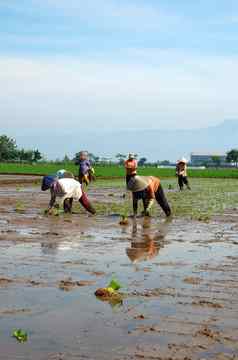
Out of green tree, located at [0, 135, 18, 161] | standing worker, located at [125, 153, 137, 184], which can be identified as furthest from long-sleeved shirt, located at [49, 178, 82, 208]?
green tree, located at [0, 135, 18, 161]

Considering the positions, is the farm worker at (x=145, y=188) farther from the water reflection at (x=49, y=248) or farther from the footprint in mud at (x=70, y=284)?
the footprint in mud at (x=70, y=284)

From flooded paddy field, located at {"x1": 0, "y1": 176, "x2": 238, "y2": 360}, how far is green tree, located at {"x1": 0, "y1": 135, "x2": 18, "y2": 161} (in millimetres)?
89673

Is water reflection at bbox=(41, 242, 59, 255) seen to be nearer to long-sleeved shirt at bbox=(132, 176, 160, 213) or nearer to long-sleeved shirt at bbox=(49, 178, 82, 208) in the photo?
long-sleeved shirt at bbox=(49, 178, 82, 208)

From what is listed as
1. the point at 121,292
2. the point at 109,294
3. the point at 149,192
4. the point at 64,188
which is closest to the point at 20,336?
the point at 109,294

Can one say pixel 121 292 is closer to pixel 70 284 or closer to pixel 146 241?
pixel 70 284

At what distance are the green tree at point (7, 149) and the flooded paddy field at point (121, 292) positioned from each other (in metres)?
89.7

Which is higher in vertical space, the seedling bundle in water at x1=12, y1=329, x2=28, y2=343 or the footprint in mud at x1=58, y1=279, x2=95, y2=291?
the seedling bundle in water at x1=12, y1=329, x2=28, y2=343

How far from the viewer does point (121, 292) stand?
18.9ft

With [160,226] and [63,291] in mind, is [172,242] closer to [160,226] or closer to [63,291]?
[160,226]

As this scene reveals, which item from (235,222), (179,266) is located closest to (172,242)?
(179,266)

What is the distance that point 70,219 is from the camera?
12664 mm

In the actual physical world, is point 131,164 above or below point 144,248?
above

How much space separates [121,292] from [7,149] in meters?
96.5

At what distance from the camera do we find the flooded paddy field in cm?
418
